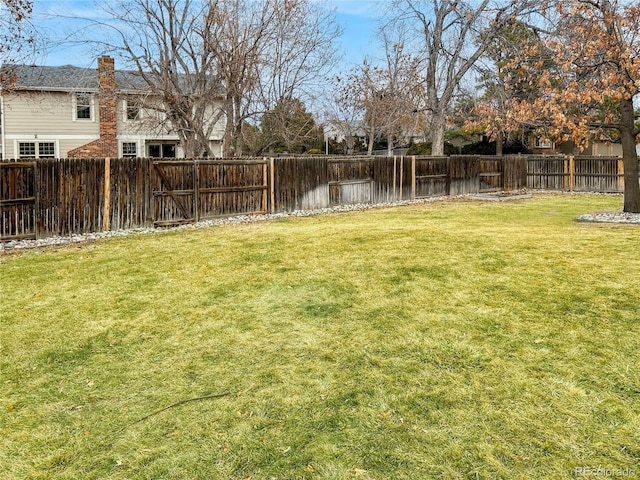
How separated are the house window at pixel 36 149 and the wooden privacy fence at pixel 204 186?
1444 cm

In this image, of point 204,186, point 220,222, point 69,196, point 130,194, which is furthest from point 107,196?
point 220,222

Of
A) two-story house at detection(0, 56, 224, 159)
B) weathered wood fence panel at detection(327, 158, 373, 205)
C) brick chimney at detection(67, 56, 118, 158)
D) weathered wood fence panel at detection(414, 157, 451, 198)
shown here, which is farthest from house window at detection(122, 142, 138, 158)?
weathered wood fence panel at detection(414, 157, 451, 198)

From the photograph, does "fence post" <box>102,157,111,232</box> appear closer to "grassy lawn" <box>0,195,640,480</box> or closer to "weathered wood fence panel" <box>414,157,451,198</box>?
"grassy lawn" <box>0,195,640,480</box>

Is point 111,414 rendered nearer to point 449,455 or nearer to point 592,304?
point 449,455

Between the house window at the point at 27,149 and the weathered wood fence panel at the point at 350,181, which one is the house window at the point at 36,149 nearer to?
the house window at the point at 27,149

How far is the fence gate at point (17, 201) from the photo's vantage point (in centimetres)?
837

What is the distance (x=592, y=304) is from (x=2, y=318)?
5.46 meters

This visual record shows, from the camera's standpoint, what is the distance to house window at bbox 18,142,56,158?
21877 mm

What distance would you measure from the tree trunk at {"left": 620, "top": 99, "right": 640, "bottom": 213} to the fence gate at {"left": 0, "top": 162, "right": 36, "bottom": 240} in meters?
11.9

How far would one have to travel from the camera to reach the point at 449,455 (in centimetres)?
242

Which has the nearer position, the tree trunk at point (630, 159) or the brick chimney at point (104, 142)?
the tree trunk at point (630, 159)

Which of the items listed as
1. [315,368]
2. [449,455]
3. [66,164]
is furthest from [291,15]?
[449,455]

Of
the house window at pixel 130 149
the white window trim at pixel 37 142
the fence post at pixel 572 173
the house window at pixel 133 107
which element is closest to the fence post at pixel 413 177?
the fence post at pixel 572 173

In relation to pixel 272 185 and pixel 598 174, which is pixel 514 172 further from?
pixel 272 185
